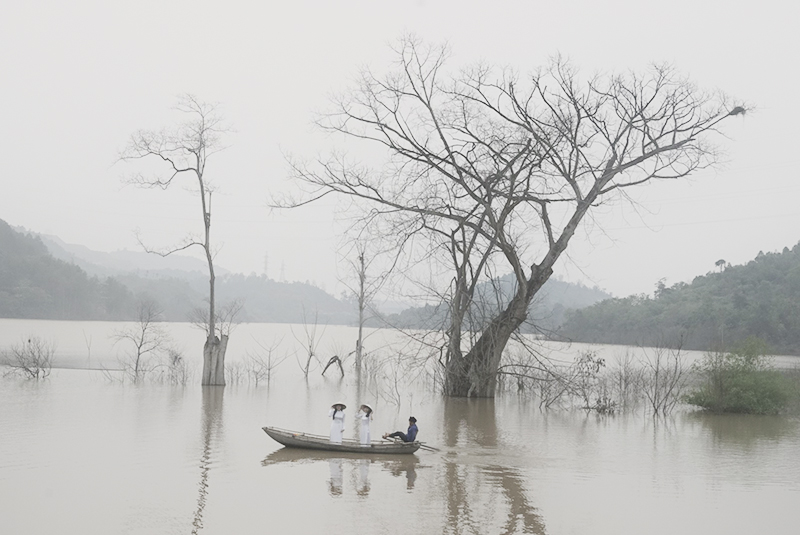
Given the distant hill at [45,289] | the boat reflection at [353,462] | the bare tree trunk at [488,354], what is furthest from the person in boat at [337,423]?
the distant hill at [45,289]

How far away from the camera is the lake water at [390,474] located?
10781 mm

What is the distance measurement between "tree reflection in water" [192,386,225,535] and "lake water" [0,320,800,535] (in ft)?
0.20

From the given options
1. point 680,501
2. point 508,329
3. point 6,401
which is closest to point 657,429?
point 508,329

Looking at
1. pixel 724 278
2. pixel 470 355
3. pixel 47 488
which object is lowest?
pixel 47 488

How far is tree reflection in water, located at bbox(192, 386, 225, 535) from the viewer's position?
35.8ft

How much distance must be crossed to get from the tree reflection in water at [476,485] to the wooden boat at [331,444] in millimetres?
1046

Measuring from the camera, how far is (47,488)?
11914 mm

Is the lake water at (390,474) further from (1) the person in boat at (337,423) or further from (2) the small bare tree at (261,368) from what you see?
(2) the small bare tree at (261,368)

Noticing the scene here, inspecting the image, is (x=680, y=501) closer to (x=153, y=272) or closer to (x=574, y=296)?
(x=574, y=296)

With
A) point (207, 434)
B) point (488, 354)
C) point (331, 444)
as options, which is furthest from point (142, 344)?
point (331, 444)

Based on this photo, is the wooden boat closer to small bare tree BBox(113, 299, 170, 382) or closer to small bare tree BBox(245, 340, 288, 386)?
small bare tree BBox(245, 340, 288, 386)

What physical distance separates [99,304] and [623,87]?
98.2 metres

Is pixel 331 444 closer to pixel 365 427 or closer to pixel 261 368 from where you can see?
pixel 365 427

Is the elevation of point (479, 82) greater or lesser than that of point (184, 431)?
greater
